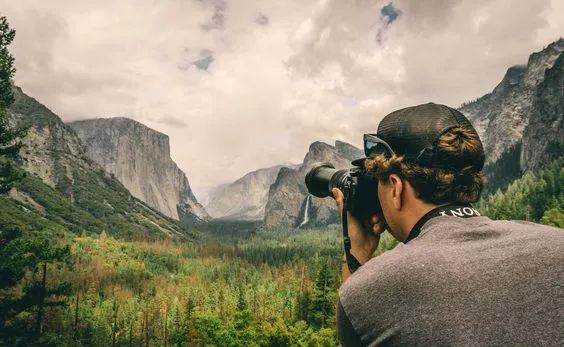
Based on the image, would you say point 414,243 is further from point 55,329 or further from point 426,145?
point 55,329

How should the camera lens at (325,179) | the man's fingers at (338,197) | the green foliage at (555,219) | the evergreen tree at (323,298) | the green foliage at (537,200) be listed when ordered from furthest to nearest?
the green foliage at (537,200) → the green foliage at (555,219) → the evergreen tree at (323,298) → the camera lens at (325,179) → the man's fingers at (338,197)

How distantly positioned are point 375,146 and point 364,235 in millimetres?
599

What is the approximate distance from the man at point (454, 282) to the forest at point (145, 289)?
57.9 ft

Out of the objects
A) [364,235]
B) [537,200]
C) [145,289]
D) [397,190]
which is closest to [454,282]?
[397,190]

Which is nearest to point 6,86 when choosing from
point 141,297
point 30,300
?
point 30,300

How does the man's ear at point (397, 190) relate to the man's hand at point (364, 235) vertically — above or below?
above

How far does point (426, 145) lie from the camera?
2250 millimetres

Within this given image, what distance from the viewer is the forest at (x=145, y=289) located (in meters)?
17.4

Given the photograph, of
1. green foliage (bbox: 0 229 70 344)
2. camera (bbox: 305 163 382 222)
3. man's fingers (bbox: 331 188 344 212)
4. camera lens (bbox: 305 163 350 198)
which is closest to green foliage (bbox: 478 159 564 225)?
green foliage (bbox: 0 229 70 344)

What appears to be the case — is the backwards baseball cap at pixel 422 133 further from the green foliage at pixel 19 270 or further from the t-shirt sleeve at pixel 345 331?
the green foliage at pixel 19 270

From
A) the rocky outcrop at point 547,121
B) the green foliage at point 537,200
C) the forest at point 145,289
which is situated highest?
the rocky outcrop at point 547,121

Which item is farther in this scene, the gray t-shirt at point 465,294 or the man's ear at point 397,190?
the man's ear at point 397,190

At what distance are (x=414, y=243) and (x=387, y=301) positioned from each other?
0.33 m

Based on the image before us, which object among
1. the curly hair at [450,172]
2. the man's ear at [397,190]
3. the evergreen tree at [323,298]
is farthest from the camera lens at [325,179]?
the evergreen tree at [323,298]
